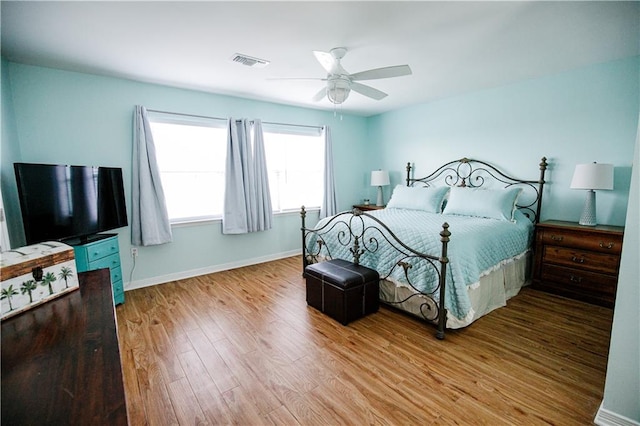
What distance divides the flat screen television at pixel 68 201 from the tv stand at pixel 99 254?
0.24ft

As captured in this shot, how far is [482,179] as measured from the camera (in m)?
4.07

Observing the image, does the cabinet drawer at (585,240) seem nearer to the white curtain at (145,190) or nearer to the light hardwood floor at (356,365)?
the light hardwood floor at (356,365)

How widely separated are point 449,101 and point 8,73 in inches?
203

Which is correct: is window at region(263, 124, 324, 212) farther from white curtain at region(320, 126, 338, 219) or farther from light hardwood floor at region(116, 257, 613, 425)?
light hardwood floor at region(116, 257, 613, 425)

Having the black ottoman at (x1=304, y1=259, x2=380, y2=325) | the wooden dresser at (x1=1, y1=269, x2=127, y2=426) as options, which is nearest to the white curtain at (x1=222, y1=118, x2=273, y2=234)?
the black ottoman at (x1=304, y1=259, x2=380, y2=325)

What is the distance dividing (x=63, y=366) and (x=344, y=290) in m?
→ 1.94

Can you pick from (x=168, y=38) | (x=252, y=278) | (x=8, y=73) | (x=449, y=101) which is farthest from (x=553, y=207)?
(x=8, y=73)

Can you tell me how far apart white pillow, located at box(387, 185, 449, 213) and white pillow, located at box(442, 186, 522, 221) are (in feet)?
0.62

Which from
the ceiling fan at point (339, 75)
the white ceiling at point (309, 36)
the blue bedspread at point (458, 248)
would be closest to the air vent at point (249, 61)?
the white ceiling at point (309, 36)

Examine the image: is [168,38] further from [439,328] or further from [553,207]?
[553,207]

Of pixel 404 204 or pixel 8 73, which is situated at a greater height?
pixel 8 73

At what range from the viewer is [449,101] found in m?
4.32

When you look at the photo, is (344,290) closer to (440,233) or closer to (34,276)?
(440,233)

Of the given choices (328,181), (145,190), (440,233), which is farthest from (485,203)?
(145,190)
